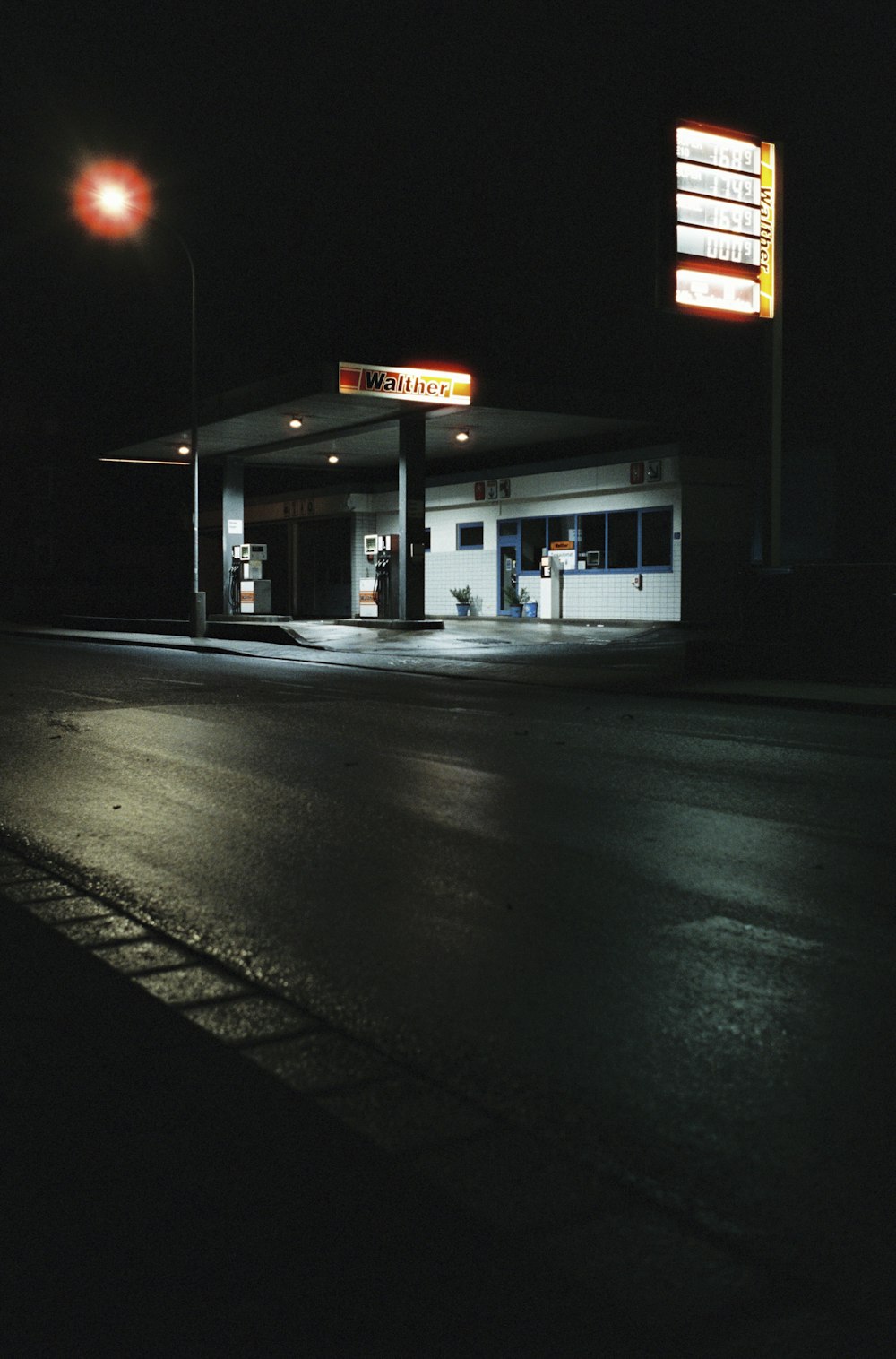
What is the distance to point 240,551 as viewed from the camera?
39.0m

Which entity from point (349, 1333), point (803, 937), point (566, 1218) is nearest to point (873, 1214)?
point (566, 1218)

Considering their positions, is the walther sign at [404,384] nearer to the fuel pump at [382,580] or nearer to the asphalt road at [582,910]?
the fuel pump at [382,580]

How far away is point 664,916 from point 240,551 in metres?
34.0

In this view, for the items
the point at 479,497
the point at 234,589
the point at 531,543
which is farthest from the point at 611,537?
the point at 234,589

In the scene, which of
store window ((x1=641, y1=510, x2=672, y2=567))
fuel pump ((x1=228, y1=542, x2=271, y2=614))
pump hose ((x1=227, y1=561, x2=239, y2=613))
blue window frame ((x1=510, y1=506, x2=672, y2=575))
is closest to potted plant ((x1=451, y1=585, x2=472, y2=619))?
blue window frame ((x1=510, y1=506, x2=672, y2=575))

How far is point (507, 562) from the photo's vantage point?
38.8 meters

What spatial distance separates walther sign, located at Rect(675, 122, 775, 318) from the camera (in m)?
20.4

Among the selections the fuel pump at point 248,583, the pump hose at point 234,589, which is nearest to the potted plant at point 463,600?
the fuel pump at point 248,583

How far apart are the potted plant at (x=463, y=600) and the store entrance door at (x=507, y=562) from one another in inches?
→ 47.3

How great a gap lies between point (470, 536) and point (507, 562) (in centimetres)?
211

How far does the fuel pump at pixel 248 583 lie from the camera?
127 ft

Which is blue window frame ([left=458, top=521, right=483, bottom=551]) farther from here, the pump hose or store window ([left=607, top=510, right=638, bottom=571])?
the pump hose

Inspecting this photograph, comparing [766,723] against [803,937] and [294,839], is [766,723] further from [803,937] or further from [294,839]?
[803,937]

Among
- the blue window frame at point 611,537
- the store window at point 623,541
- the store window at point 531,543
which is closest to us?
the blue window frame at point 611,537
